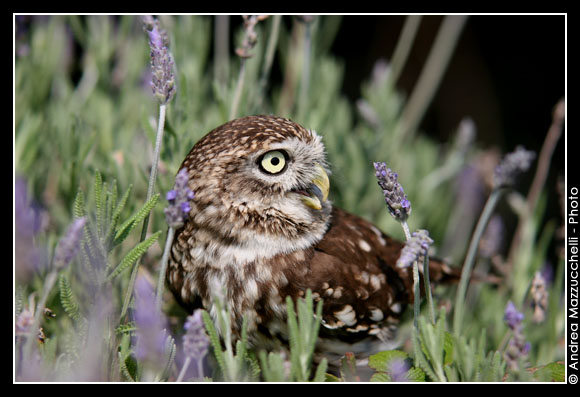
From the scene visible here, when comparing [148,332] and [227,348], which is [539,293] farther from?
[148,332]

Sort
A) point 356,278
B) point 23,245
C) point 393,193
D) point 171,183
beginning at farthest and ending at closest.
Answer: point 171,183, point 356,278, point 23,245, point 393,193

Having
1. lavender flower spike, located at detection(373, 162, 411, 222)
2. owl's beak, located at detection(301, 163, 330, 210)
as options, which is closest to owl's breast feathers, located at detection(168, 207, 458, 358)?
owl's beak, located at detection(301, 163, 330, 210)

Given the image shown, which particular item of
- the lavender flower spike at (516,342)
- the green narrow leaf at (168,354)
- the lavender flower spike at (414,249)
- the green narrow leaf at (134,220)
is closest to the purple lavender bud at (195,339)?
the green narrow leaf at (168,354)

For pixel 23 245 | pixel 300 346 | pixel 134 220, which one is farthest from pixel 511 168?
pixel 23 245

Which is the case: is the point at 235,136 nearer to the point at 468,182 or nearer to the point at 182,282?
the point at 182,282

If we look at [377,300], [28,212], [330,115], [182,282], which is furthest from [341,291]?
[330,115]

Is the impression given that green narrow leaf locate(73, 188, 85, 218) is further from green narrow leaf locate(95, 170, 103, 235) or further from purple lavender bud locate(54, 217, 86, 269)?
purple lavender bud locate(54, 217, 86, 269)

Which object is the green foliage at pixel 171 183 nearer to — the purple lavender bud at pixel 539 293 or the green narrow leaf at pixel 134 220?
the green narrow leaf at pixel 134 220
